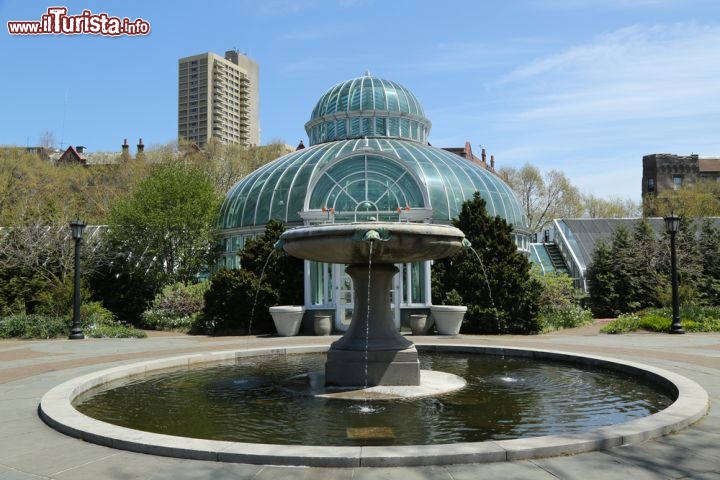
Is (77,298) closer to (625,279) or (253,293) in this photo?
(253,293)

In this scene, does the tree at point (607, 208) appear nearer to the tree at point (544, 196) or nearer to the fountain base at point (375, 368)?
the tree at point (544, 196)

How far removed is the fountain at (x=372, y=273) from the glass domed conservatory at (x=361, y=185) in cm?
425

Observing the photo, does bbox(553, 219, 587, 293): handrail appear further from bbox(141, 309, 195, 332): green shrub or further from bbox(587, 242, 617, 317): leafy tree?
bbox(141, 309, 195, 332): green shrub

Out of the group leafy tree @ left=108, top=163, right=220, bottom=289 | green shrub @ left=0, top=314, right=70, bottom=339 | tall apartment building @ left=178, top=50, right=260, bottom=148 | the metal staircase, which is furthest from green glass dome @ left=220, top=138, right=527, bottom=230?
tall apartment building @ left=178, top=50, right=260, bottom=148

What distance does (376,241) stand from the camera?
826cm

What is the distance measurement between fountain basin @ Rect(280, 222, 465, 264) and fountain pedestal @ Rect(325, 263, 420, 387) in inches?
22.3

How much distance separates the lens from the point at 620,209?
60156 mm

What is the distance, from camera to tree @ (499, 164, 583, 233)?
2293 inches

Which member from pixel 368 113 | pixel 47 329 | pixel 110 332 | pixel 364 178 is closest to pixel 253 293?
pixel 110 332

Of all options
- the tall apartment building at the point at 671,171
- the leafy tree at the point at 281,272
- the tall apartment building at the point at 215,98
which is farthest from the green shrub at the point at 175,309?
the tall apartment building at the point at 215,98

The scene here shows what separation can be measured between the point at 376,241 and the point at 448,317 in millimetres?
10811

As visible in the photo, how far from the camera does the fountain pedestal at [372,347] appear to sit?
29.7 ft

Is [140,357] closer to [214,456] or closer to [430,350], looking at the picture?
[430,350]

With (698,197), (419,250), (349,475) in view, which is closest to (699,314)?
(419,250)
